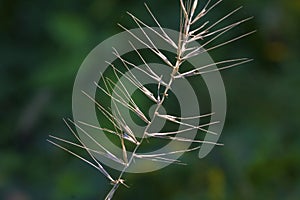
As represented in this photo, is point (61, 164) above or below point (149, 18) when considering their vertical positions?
below
